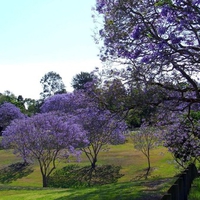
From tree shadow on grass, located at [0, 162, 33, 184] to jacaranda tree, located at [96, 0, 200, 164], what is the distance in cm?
2908

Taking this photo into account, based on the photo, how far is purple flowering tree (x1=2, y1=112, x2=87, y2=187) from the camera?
34.6m

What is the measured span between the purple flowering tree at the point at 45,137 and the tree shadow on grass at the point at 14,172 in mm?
3680

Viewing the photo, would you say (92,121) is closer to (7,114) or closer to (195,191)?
(195,191)

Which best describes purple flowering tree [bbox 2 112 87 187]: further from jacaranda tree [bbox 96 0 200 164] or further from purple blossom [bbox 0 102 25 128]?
purple blossom [bbox 0 102 25 128]

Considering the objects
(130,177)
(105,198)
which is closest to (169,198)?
(105,198)

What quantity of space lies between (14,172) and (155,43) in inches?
1367

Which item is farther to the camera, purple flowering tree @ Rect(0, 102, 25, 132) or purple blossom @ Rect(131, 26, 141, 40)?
purple flowering tree @ Rect(0, 102, 25, 132)

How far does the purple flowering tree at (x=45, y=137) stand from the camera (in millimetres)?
34594

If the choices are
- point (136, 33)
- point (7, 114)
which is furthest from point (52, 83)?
point (136, 33)

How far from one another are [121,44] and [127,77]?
3.50ft

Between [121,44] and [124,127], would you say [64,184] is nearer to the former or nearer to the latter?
[124,127]

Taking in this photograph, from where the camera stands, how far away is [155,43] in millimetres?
9930

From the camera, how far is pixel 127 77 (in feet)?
37.9

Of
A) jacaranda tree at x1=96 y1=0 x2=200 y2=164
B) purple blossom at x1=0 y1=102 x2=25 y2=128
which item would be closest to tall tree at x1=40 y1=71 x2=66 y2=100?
purple blossom at x1=0 y1=102 x2=25 y2=128
